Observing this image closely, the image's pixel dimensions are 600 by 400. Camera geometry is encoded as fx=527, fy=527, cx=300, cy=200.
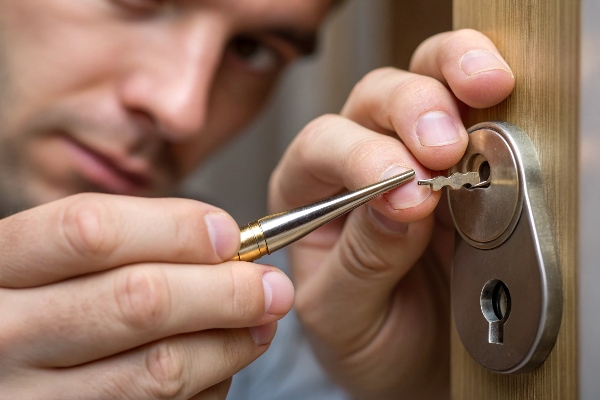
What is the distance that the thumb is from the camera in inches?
11.2

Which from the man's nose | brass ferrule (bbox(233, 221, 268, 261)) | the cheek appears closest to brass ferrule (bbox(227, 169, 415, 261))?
brass ferrule (bbox(233, 221, 268, 261))

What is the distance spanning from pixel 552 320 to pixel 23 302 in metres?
0.20

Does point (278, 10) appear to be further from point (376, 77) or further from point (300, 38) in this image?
point (376, 77)

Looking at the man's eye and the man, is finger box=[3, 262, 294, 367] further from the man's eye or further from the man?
the man's eye

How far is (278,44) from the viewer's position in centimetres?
62

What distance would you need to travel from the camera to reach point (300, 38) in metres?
0.60

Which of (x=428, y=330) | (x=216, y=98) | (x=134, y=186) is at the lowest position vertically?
(x=428, y=330)

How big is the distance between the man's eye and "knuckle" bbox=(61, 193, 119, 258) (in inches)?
16.3

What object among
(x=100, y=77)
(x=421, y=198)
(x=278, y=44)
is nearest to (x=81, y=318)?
(x=421, y=198)

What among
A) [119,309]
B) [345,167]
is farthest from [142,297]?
→ [345,167]

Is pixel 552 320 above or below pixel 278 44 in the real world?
below

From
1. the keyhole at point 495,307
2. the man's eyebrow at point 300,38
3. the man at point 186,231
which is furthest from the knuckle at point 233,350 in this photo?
the man's eyebrow at point 300,38

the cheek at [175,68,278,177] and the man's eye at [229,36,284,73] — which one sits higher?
the man's eye at [229,36,284,73]

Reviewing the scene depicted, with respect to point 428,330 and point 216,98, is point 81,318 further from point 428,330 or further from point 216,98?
point 216,98
